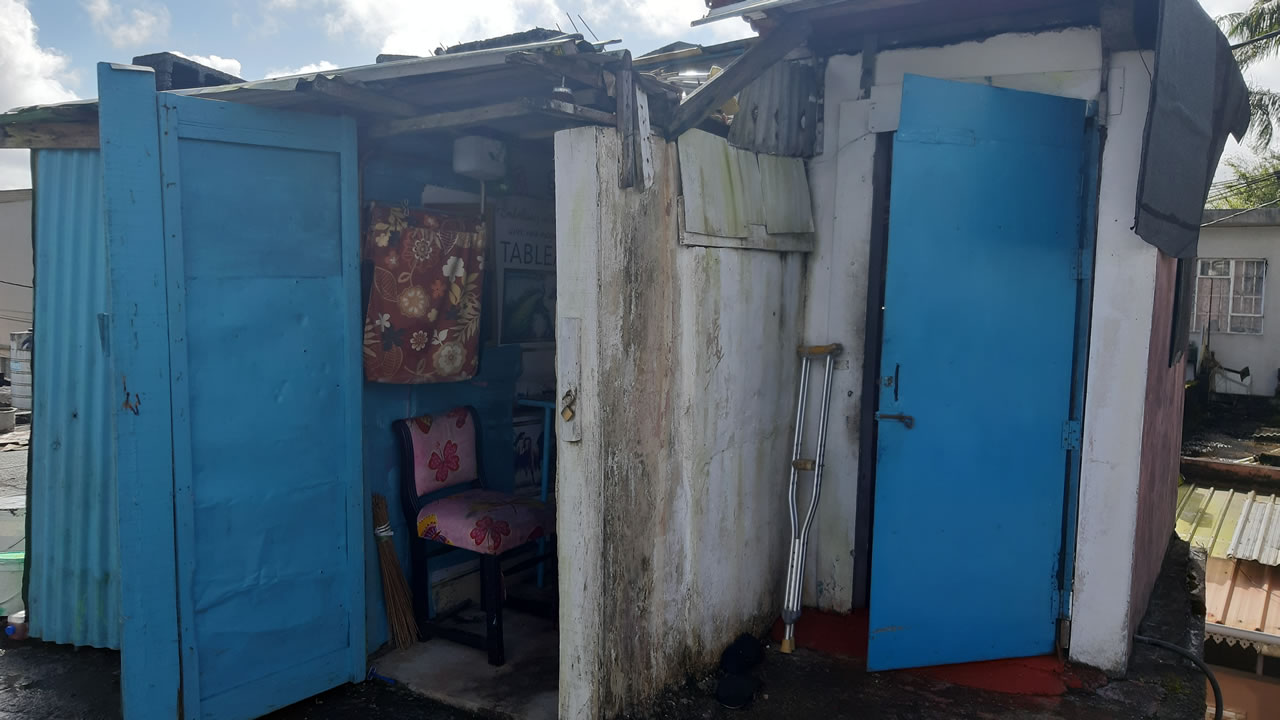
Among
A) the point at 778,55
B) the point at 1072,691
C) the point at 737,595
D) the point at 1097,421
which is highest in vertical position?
the point at 778,55

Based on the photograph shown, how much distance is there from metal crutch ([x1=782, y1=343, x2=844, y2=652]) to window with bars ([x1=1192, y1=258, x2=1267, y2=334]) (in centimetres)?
1285

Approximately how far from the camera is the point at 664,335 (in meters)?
3.58

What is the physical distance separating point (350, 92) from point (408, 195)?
3.49 feet

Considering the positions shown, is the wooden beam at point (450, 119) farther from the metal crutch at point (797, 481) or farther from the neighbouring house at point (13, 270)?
the neighbouring house at point (13, 270)

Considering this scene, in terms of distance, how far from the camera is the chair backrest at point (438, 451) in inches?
167

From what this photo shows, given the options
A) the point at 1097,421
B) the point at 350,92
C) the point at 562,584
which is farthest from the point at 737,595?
the point at 350,92

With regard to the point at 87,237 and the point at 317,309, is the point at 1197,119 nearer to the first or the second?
the point at 317,309

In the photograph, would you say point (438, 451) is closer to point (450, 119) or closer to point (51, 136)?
point (450, 119)

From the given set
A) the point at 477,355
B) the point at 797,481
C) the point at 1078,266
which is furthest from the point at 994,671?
the point at 477,355

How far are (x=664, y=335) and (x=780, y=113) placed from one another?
1393mm

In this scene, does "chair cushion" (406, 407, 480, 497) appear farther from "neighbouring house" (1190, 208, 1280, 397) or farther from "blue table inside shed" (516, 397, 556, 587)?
"neighbouring house" (1190, 208, 1280, 397)

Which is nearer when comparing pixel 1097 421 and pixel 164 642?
pixel 164 642

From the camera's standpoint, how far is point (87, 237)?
399 centimetres

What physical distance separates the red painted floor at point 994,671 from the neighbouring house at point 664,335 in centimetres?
11
